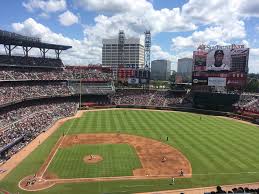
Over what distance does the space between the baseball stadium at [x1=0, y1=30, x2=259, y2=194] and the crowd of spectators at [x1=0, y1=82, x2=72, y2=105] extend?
389 millimetres

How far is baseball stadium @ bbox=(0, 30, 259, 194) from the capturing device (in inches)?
1443

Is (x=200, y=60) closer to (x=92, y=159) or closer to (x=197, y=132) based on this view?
(x=197, y=132)

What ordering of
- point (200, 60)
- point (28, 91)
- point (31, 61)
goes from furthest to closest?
point (31, 61) < point (200, 60) < point (28, 91)

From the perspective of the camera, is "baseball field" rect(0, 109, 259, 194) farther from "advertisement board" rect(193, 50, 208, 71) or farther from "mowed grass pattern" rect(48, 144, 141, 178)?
"advertisement board" rect(193, 50, 208, 71)

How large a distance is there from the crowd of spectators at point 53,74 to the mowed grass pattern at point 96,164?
123 ft

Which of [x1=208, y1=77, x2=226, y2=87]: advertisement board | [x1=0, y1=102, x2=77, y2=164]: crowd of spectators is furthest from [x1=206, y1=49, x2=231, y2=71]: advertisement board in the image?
[x1=0, y1=102, x2=77, y2=164]: crowd of spectators

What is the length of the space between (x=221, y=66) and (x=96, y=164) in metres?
58.2

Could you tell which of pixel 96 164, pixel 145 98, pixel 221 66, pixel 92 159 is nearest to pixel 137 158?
pixel 96 164

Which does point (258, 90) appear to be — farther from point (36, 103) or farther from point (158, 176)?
point (158, 176)

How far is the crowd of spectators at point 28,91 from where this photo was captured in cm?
7007

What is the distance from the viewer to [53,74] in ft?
326

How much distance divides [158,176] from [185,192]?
4988 mm

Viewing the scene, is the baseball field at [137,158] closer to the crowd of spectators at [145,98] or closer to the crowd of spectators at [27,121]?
the crowd of spectators at [27,121]

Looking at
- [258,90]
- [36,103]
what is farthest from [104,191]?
[258,90]
